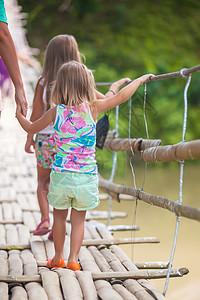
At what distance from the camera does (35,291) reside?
142 cm

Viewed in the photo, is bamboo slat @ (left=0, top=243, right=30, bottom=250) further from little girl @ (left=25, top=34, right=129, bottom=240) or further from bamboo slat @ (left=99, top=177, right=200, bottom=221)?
bamboo slat @ (left=99, top=177, right=200, bottom=221)

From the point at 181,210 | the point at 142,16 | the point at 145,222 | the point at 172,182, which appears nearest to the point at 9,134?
the point at 172,182

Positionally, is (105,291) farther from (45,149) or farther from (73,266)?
(45,149)

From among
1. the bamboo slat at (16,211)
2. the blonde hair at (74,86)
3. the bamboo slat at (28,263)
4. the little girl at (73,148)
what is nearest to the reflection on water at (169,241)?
the little girl at (73,148)

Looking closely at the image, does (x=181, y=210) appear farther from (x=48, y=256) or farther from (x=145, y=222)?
(x=145, y=222)

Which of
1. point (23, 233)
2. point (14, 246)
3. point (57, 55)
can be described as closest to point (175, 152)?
point (57, 55)

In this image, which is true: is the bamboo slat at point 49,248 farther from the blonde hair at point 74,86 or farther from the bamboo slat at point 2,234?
the blonde hair at point 74,86

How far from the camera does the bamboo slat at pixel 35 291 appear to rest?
138 centimetres

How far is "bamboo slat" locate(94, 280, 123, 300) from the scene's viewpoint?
1383 millimetres

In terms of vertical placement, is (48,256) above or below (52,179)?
below

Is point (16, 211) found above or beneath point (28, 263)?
beneath

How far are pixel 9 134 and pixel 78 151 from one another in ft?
14.8

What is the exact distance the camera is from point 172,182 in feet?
20.8

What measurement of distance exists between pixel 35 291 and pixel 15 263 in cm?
35
